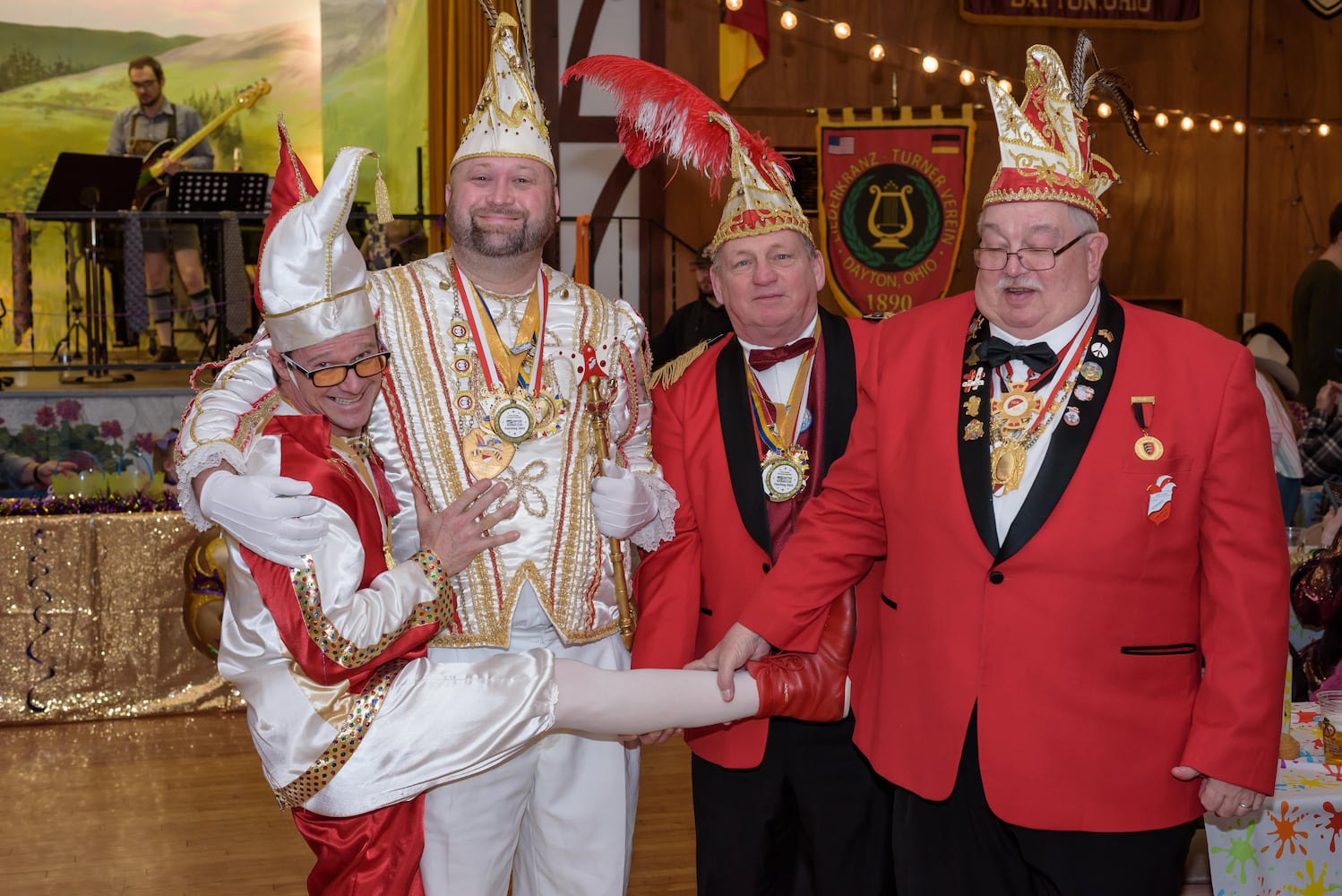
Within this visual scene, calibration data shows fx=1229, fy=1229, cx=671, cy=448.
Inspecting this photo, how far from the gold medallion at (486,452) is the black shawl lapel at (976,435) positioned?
2.89 feet

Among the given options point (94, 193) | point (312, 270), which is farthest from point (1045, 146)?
point (94, 193)

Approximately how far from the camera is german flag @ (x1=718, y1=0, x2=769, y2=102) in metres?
7.55

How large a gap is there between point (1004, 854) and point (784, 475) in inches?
32.5

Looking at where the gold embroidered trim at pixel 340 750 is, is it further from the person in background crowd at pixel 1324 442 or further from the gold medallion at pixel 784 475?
the person in background crowd at pixel 1324 442

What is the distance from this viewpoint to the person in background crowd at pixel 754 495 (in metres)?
2.39

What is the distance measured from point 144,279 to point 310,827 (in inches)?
266

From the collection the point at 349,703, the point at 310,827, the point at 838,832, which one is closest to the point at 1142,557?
the point at 838,832

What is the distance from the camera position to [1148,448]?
73.4 inches

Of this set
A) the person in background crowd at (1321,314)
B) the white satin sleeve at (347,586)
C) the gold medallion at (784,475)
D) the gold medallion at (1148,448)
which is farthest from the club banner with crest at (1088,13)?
the white satin sleeve at (347,586)

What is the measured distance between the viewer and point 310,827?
2.02 m

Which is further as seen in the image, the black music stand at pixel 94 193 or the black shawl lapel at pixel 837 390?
the black music stand at pixel 94 193

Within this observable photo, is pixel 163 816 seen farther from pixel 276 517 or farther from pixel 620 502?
pixel 276 517

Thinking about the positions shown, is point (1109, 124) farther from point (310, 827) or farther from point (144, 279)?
point (310, 827)

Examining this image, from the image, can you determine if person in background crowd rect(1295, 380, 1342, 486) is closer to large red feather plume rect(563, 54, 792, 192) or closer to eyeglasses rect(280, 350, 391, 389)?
large red feather plume rect(563, 54, 792, 192)
